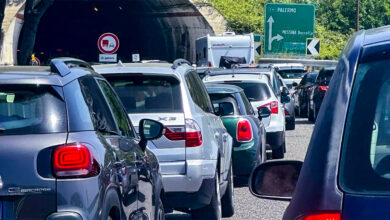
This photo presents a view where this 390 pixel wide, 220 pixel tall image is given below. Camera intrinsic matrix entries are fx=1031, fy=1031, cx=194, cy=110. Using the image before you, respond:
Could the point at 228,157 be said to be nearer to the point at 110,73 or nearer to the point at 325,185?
the point at 110,73

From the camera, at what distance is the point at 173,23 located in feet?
174

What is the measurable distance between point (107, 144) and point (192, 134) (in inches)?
141

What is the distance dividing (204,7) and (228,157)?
33.9 meters

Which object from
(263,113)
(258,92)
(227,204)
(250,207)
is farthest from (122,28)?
(227,204)

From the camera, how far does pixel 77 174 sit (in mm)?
5379

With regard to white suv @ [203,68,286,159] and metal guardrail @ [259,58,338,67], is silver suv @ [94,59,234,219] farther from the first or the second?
metal guardrail @ [259,58,338,67]

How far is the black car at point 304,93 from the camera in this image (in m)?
32.7

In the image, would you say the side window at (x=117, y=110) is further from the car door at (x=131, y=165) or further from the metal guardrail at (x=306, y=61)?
the metal guardrail at (x=306, y=61)

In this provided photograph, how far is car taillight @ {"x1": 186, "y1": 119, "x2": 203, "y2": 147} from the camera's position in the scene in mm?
9617

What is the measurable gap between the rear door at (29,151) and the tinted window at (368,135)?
2094 mm

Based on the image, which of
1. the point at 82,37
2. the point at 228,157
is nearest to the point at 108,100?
the point at 228,157

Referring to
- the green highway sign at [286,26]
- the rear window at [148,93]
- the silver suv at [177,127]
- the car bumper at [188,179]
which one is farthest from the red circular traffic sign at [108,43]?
the green highway sign at [286,26]

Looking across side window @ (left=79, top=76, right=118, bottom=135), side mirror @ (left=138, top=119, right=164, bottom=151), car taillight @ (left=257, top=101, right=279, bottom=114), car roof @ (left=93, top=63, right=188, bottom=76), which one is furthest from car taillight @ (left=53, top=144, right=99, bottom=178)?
car taillight @ (left=257, top=101, right=279, bottom=114)

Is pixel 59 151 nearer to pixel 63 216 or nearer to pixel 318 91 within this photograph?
pixel 63 216
